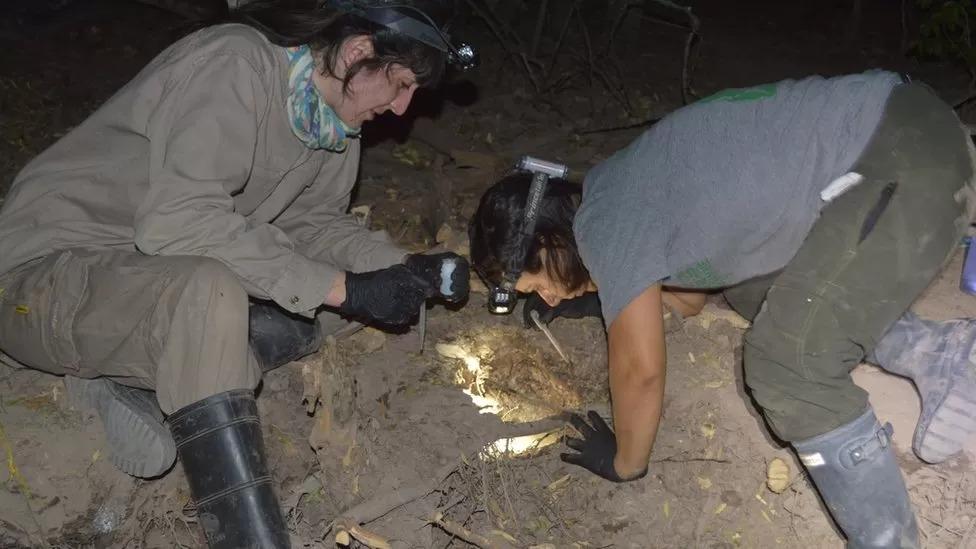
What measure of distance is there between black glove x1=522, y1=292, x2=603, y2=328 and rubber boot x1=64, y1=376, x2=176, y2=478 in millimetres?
1469

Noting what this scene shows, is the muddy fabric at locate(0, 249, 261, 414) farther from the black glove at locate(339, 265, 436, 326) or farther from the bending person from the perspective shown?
the bending person

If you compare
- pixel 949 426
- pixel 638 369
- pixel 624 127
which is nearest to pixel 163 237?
pixel 638 369

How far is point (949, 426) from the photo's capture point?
2354 millimetres

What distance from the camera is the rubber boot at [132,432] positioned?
2.38 m

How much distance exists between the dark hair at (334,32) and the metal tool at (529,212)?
444 mm

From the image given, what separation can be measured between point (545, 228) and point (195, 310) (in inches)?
39.7

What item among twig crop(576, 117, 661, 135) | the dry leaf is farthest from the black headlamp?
twig crop(576, 117, 661, 135)

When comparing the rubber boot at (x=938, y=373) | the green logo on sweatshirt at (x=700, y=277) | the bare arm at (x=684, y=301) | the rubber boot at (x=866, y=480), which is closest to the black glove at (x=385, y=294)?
the green logo on sweatshirt at (x=700, y=277)

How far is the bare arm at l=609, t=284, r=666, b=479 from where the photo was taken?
207cm

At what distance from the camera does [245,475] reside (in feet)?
6.89

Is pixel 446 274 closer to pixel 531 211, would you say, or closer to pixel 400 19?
pixel 531 211

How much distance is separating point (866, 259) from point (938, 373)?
2.51 ft

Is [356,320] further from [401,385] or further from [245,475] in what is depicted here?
[245,475]

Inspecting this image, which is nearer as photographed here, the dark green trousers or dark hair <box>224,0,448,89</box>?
the dark green trousers
